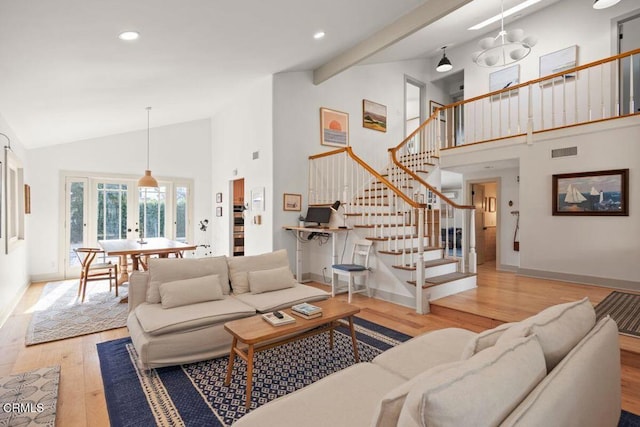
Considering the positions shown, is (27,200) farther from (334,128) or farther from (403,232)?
(403,232)

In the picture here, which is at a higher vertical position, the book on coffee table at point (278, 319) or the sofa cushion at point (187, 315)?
the book on coffee table at point (278, 319)

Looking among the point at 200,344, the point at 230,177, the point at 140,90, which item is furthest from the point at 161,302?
the point at 230,177

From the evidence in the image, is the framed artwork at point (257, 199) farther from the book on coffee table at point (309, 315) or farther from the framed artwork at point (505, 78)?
the framed artwork at point (505, 78)

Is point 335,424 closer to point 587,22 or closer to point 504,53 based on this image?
point 504,53

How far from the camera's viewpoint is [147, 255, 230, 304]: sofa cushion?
2.99 meters

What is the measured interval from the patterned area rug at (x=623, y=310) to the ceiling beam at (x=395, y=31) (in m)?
3.57

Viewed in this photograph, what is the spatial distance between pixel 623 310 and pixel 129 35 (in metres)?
5.80

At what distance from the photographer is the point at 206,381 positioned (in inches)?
94.3

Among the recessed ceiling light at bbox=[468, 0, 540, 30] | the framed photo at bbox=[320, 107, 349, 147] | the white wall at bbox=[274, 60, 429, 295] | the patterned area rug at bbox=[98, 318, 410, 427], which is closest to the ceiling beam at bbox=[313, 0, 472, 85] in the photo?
the white wall at bbox=[274, 60, 429, 295]

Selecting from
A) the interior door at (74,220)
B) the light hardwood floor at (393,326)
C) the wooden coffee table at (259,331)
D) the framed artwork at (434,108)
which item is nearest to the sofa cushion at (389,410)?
the wooden coffee table at (259,331)

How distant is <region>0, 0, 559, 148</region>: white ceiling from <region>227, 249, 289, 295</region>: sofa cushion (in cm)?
238

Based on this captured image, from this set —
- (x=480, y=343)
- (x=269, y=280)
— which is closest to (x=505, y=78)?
(x=269, y=280)

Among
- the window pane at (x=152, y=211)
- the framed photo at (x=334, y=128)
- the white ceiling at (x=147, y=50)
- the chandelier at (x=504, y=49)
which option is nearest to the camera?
the white ceiling at (x=147, y=50)

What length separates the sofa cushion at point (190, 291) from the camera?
2863mm
